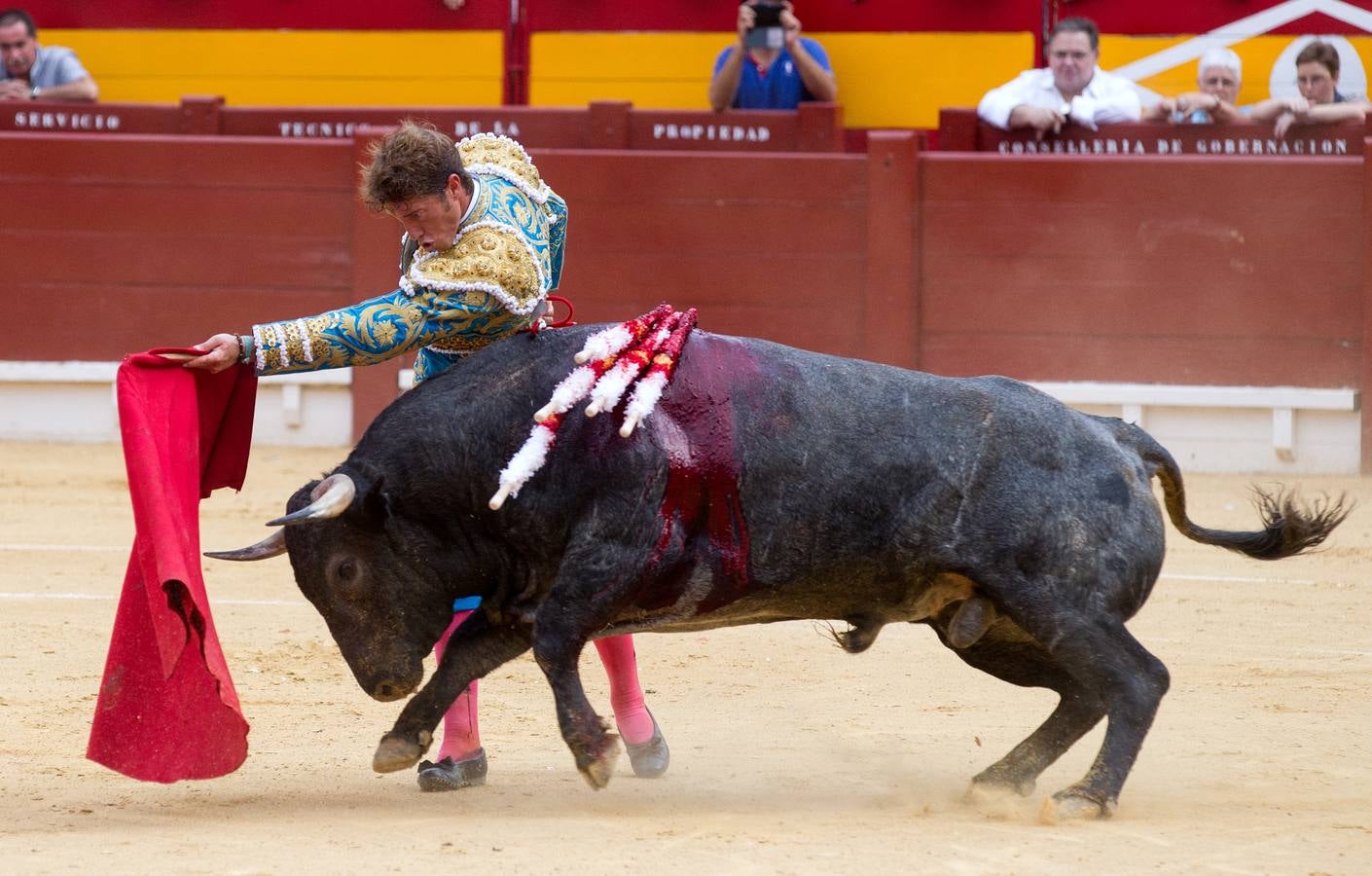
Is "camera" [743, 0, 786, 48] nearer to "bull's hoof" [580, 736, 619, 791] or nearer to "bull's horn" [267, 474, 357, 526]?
"bull's horn" [267, 474, 357, 526]

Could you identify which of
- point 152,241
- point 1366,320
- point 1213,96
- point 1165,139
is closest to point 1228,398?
point 1366,320

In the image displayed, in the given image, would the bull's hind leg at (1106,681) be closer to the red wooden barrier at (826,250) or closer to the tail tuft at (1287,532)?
the tail tuft at (1287,532)

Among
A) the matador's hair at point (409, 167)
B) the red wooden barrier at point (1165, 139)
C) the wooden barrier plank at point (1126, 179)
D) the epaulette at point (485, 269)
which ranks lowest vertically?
the epaulette at point (485, 269)

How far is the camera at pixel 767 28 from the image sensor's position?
25.7 ft

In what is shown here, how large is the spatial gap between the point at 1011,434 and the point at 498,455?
0.87m

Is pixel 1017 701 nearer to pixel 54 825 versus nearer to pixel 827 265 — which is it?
pixel 54 825

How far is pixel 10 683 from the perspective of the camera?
13.9 feet

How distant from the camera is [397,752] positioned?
3.27 meters

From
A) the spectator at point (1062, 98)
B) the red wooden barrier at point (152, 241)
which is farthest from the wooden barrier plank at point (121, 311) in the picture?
the spectator at point (1062, 98)

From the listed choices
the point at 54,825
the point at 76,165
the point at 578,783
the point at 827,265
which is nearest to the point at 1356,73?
the point at 827,265

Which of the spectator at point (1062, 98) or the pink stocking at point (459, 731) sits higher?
the spectator at point (1062, 98)

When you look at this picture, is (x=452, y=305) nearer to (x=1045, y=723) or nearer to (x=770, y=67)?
(x=1045, y=723)

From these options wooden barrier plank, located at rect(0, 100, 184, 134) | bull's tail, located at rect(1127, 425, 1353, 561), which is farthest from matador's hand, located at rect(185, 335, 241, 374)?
wooden barrier plank, located at rect(0, 100, 184, 134)

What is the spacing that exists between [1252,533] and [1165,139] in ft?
15.0
